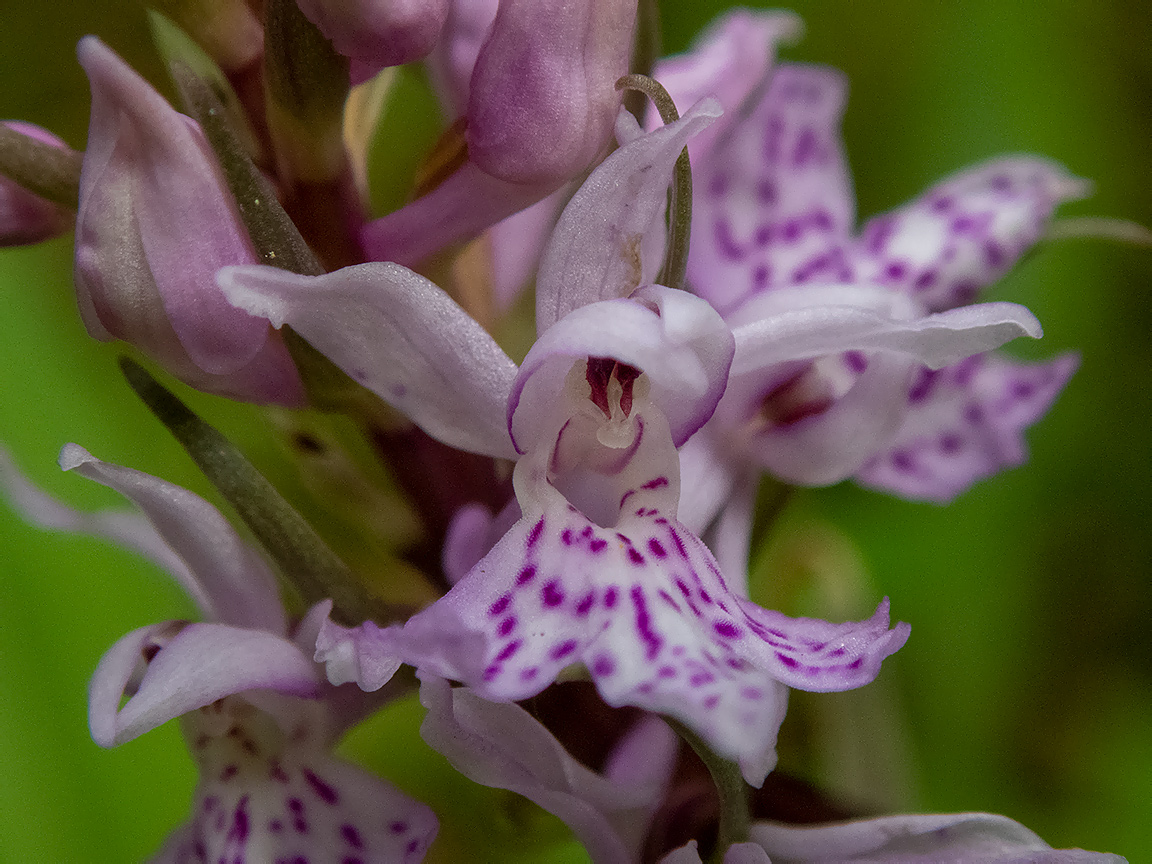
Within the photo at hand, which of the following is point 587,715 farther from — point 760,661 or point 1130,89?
point 1130,89

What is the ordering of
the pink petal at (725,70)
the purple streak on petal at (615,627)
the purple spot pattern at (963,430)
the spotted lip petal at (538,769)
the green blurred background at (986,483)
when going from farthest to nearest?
the green blurred background at (986,483), the purple spot pattern at (963,430), the pink petal at (725,70), the spotted lip petal at (538,769), the purple streak on petal at (615,627)

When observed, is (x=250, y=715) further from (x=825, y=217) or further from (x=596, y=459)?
(x=825, y=217)

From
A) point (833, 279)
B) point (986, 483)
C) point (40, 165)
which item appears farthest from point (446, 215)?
point (986, 483)

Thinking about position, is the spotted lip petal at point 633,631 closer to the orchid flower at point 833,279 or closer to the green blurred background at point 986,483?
the orchid flower at point 833,279

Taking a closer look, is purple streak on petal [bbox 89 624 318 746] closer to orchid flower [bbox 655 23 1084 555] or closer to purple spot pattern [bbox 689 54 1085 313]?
orchid flower [bbox 655 23 1084 555]

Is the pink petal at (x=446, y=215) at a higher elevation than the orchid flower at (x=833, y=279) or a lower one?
higher

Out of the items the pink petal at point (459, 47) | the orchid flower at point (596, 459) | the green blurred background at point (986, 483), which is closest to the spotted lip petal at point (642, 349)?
the orchid flower at point (596, 459)

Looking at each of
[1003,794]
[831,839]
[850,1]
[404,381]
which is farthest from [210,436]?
[850,1]
